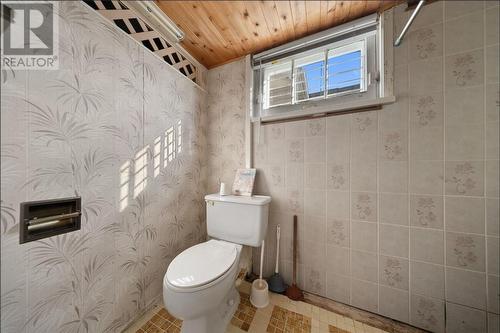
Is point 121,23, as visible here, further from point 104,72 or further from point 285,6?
point 285,6

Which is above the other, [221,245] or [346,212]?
[346,212]

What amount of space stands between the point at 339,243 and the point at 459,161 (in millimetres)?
748

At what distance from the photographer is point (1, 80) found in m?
0.60

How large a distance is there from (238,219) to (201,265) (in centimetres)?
36

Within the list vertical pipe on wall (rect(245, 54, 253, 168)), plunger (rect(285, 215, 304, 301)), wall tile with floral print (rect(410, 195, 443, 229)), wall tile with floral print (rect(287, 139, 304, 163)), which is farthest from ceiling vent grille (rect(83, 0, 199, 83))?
wall tile with floral print (rect(410, 195, 443, 229))

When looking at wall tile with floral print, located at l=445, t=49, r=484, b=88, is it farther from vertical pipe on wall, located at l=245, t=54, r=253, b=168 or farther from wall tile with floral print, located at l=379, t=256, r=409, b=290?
vertical pipe on wall, located at l=245, t=54, r=253, b=168

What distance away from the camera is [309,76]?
4.16 ft

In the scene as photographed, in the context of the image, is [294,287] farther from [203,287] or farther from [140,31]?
[140,31]

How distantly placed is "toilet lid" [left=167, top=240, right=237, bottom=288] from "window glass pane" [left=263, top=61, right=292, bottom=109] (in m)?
1.11

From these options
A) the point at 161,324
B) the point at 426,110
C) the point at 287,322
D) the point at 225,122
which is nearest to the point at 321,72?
the point at 426,110

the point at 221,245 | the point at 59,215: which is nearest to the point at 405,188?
the point at 221,245

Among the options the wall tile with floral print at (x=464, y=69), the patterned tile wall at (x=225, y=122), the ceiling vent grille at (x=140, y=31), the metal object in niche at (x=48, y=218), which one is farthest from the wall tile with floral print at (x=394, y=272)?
the ceiling vent grille at (x=140, y=31)

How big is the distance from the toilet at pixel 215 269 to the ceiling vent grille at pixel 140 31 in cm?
104

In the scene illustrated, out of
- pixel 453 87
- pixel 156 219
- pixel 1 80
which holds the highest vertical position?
pixel 453 87
